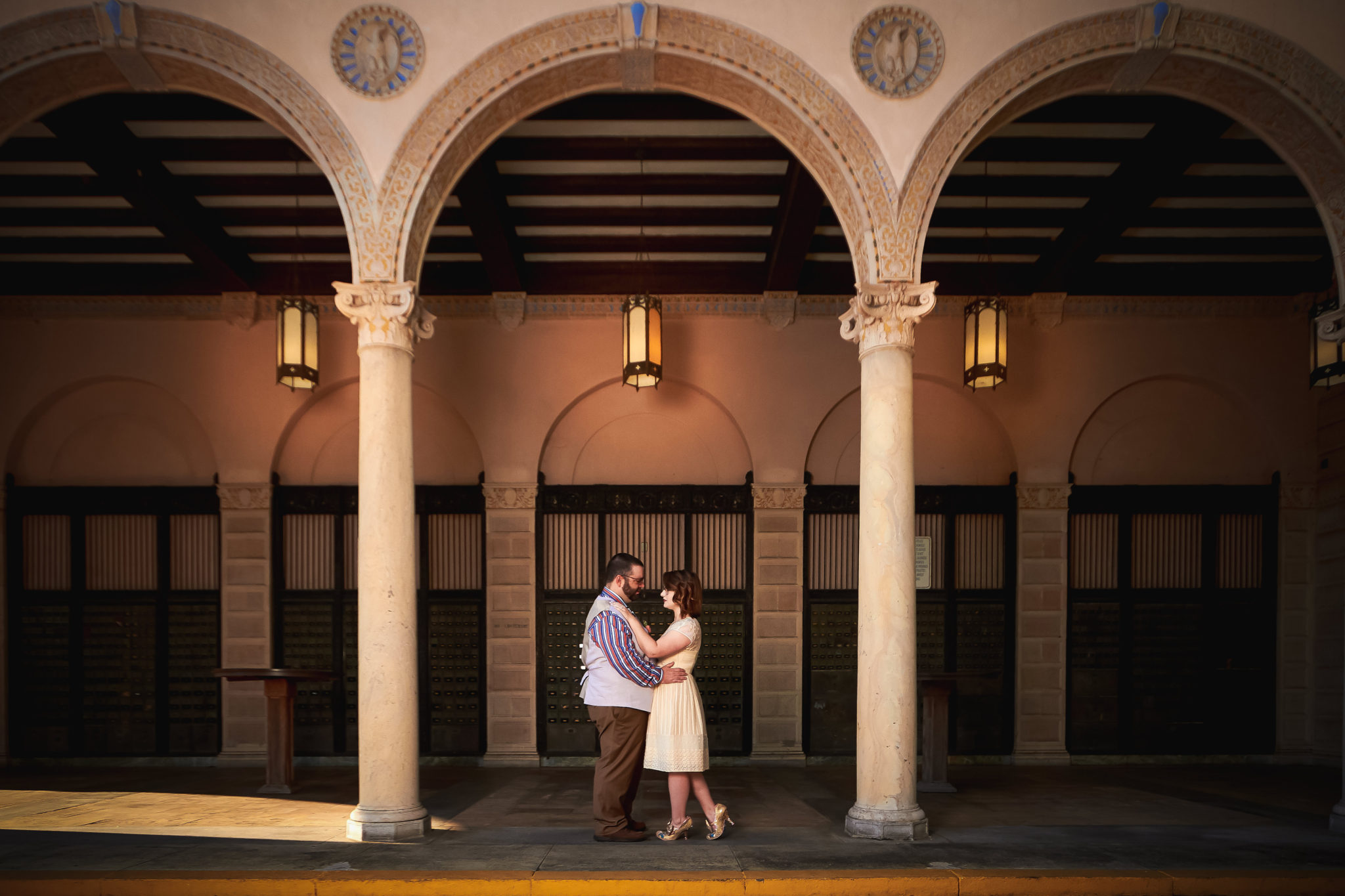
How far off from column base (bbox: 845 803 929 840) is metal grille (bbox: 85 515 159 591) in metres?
8.44

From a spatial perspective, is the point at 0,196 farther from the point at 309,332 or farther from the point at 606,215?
the point at 606,215

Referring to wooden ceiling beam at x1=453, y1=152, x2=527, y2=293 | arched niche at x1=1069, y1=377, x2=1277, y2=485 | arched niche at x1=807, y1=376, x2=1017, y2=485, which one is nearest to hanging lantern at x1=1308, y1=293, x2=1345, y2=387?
arched niche at x1=1069, y1=377, x2=1277, y2=485

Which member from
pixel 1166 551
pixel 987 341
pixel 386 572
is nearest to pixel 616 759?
pixel 386 572

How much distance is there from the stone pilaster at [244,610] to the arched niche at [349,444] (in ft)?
1.80

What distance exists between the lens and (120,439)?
36.2 ft

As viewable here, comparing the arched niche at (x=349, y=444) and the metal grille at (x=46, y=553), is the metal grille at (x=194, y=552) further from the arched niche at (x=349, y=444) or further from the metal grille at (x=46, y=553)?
the metal grille at (x=46, y=553)

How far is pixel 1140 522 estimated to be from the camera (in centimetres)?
1111

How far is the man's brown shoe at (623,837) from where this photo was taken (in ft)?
20.5

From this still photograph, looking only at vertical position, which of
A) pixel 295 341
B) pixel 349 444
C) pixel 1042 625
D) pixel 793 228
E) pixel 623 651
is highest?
pixel 793 228

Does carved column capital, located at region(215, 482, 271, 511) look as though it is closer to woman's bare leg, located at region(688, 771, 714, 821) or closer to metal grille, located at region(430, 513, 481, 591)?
metal grille, located at region(430, 513, 481, 591)

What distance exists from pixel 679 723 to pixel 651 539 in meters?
4.99

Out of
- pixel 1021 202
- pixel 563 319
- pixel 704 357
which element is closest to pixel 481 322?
pixel 563 319

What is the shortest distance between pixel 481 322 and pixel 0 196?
4.75 meters

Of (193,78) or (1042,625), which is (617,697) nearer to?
(193,78)
